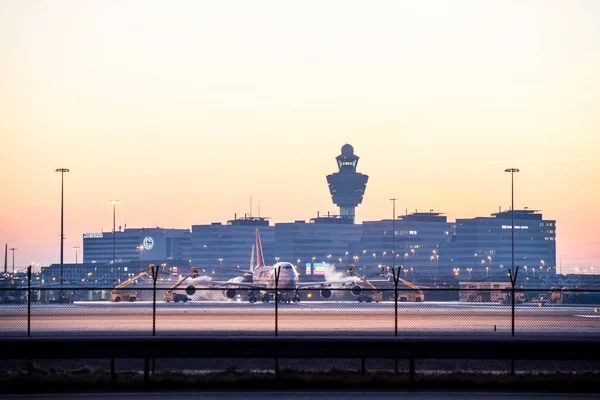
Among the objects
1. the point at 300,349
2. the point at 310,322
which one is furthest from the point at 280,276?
the point at 300,349

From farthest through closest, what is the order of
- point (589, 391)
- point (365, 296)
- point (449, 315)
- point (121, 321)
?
1. point (365, 296)
2. point (449, 315)
3. point (121, 321)
4. point (589, 391)

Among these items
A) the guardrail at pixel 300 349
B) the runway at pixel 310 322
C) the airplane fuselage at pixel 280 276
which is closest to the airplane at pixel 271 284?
the airplane fuselage at pixel 280 276

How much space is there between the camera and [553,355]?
26.9 m

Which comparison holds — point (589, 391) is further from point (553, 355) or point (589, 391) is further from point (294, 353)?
point (294, 353)

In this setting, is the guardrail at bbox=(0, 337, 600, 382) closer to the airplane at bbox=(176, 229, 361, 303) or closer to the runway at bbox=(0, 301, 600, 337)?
the runway at bbox=(0, 301, 600, 337)

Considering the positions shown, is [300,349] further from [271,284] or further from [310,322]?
[271,284]

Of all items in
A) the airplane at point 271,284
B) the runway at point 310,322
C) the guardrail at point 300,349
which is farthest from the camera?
the airplane at point 271,284

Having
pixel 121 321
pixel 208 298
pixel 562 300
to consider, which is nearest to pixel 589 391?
pixel 121 321

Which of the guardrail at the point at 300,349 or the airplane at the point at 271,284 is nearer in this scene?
the guardrail at the point at 300,349

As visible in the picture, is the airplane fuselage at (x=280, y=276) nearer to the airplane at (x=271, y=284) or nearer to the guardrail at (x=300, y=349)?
the airplane at (x=271, y=284)

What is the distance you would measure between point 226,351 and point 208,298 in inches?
2863

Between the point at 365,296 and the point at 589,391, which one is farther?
the point at 365,296

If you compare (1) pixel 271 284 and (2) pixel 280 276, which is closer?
(2) pixel 280 276

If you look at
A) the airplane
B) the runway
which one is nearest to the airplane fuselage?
the airplane
